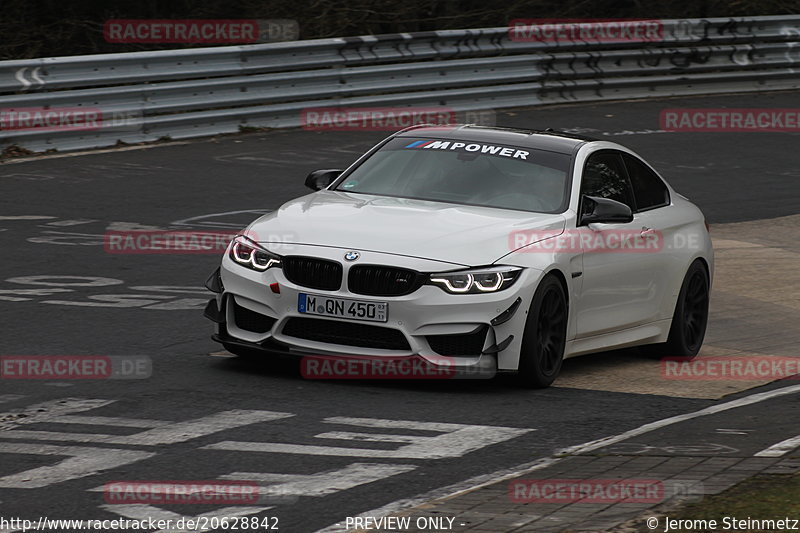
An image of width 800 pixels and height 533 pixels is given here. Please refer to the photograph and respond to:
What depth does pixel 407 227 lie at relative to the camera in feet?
30.2

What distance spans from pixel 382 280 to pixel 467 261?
50cm

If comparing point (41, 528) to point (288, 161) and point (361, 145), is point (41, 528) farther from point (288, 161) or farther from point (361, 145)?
point (361, 145)

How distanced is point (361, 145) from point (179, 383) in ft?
40.8

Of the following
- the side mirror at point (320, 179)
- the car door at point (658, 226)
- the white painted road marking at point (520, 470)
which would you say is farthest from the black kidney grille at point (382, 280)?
the car door at point (658, 226)

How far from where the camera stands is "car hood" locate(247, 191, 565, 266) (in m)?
8.97

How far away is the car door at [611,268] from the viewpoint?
9.86 metres

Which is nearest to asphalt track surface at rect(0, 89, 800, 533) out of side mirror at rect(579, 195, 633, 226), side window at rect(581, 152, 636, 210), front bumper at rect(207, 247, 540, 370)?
front bumper at rect(207, 247, 540, 370)

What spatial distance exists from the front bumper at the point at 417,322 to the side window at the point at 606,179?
1.52 metres

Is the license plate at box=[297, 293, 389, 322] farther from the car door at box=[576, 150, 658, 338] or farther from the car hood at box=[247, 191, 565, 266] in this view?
the car door at box=[576, 150, 658, 338]

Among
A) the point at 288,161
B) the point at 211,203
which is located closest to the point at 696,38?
the point at 288,161

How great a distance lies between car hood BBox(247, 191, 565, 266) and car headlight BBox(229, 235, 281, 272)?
6 cm

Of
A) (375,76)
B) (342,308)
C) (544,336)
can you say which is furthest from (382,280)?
(375,76)

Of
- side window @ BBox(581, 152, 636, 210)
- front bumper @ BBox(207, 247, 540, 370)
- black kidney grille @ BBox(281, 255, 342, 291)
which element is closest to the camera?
front bumper @ BBox(207, 247, 540, 370)

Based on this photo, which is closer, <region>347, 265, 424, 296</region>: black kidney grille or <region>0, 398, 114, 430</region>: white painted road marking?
<region>0, 398, 114, 430</region>: white painted road marking
